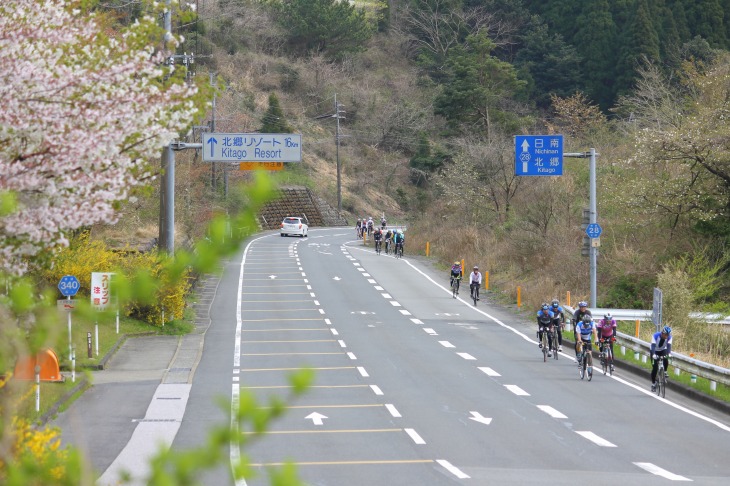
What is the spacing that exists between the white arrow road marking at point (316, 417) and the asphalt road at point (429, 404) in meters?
0.07

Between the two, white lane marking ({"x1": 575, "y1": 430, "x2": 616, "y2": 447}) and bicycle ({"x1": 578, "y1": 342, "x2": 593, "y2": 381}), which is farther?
bicycle ({"x1": 578, "y1": 342, "x2": 593, "y2": 381})

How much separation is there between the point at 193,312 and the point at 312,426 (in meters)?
17.7

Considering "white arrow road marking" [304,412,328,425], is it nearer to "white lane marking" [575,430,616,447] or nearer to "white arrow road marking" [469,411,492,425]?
"white arrow road marking" [469,411,492,425]

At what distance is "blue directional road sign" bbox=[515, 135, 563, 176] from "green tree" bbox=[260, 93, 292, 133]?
5270cm

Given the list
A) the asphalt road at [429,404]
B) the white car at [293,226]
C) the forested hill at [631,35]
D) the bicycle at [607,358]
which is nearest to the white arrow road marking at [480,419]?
the asphalt road at [429,404]

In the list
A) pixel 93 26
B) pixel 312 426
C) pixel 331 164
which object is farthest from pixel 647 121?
pixel 331 164

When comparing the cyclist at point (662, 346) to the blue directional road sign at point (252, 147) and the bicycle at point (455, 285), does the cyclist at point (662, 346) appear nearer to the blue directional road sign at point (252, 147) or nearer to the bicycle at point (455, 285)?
the blue directional road sign at point (252, 147)

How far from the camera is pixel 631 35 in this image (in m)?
83.4

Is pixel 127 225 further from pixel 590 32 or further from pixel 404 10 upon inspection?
pixel 404 10

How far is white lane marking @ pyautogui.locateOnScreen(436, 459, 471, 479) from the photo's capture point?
14672 millimetres

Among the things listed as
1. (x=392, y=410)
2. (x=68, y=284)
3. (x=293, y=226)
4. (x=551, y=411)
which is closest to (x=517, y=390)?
(x=551, y=411)

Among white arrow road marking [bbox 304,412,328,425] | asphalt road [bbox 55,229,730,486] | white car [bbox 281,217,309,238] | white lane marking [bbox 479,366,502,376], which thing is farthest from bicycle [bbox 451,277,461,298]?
white car [bbox 281,217,309,238]

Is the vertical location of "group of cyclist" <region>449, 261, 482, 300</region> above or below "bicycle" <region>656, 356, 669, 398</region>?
above

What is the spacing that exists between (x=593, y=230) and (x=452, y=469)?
18.2 m
